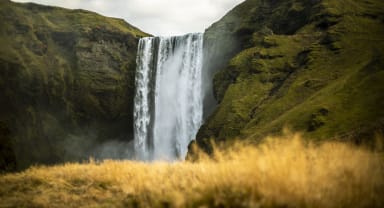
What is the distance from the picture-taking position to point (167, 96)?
225ft

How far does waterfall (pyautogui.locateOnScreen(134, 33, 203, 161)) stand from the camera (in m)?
63.1

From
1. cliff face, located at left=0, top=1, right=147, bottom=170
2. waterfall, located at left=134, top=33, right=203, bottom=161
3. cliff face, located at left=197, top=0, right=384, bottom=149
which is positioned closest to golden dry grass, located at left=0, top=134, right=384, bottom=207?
cliff face, located at left=197, top=0, right=384, bottom=149

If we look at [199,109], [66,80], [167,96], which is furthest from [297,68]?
[66,80]

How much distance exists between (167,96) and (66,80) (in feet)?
73.3

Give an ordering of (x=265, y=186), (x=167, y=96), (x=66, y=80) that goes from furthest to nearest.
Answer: (x=66, y=80) → (x=167, y=96) → (x=265, y=186)

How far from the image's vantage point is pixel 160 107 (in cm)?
7025

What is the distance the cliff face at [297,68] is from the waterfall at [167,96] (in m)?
3.81

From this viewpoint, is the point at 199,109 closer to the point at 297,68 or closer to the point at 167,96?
the point at 167,96

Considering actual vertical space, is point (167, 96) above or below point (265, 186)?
below

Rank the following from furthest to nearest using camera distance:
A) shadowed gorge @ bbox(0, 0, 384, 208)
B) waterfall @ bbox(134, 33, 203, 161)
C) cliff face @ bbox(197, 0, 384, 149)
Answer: waterfall @ bbox(134, 33, 203, 161)
cliff face @ bbox(197, 0, 384, 149)
shadowed gorge @ bbox(0, 0, 384, 208)

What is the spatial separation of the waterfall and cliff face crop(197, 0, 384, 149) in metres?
3.81

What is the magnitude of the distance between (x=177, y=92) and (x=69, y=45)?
29.3m

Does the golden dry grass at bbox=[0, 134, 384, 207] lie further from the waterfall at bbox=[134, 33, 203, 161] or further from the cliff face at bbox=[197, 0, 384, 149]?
the waterfall at bbox=[134, 33, 203, 161]

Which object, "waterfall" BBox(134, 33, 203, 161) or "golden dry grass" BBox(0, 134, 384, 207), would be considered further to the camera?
"waterfall" BBox(134, 33, 203, 161)
